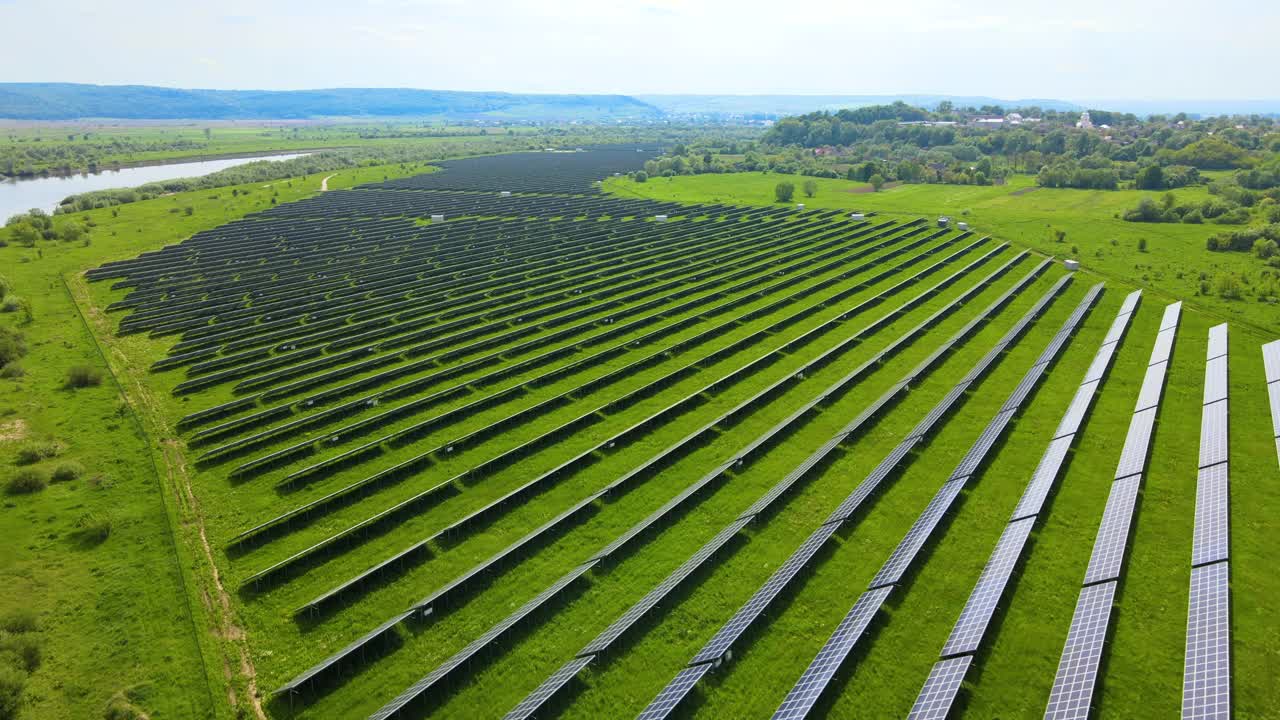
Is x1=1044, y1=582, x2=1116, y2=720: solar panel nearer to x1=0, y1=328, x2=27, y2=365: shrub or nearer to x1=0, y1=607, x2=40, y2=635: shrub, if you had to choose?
x1=0, y1=607, x2=40, y2=635: shrub

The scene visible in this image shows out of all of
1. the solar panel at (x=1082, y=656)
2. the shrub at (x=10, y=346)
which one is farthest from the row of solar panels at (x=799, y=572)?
the shrub at (x=10, y=346)

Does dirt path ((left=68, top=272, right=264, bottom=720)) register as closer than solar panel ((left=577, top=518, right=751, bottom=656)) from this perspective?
Yes

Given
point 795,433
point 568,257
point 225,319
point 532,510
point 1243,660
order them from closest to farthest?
point 1243,660 < point 532,510 < point 795,433 < point 225,319 < point 568,257

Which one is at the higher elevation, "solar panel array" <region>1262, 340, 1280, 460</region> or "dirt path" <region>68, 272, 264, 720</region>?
"solar panel array" <region>1262, 340, 1280, 460</region>

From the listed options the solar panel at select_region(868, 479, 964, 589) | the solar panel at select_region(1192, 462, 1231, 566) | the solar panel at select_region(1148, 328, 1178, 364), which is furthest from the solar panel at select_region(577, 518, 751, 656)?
the solar panel at select_region(1148, 328, 1178, 364)

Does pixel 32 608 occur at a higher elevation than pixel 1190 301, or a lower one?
lower

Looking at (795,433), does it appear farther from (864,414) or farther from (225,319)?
(225,319)

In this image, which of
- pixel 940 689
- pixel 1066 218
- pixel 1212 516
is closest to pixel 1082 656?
pixel 940 689

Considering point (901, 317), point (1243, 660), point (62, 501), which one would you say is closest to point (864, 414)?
point (1243, 660)
